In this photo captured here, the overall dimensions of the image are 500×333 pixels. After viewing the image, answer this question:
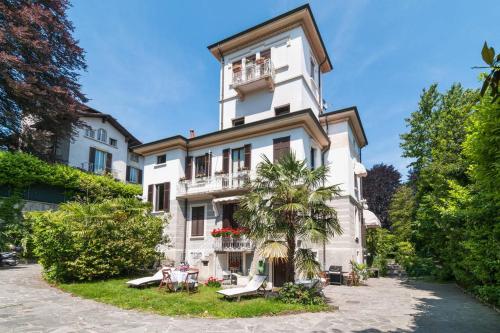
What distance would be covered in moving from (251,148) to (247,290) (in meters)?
9.45

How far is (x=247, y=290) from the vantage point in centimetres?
1210

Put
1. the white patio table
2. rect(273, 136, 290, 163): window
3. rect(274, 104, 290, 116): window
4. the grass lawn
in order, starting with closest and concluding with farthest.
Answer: the grass lawn < the white patio table < rect(273, 136, 290, 163): window < rect(274, 104, 290, 116): window

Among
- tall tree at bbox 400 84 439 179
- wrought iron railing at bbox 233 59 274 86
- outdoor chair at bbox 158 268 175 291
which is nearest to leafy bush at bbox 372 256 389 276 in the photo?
tall tree at bbox 400 84 439 179

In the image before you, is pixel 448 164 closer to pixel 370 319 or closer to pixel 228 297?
pixel 370 319

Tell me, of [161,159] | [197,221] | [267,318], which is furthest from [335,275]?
[161,159]

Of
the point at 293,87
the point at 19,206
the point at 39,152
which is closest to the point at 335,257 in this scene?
the point at 293,87

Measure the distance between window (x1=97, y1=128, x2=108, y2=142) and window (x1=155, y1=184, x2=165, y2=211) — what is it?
17.4 metres

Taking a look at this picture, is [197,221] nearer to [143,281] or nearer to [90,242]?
[90,242]

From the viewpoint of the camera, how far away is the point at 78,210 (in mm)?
16094

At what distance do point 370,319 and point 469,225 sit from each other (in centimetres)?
610

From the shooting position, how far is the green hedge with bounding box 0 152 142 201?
2284 centimetres

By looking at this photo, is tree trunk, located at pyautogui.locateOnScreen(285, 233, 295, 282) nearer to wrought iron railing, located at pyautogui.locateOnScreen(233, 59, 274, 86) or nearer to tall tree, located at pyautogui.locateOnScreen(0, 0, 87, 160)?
wrought iron railing, located at pyautogui.locateOnScreen(233, 59, 274, 86)

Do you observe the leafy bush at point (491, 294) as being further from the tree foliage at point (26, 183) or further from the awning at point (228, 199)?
the tree foliage at point (26, 183)

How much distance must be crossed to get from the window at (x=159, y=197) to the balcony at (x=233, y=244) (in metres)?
5.95
